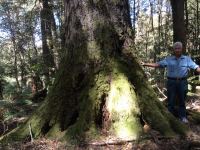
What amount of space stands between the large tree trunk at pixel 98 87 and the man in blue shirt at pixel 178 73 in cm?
124

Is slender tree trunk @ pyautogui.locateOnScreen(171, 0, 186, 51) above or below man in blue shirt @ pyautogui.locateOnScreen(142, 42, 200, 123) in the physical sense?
above

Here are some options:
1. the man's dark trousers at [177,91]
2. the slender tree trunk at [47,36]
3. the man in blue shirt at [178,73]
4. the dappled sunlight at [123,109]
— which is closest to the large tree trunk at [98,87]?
the dappled sunlight at [123,109]

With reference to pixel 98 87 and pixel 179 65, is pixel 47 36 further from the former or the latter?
pixel 98 87

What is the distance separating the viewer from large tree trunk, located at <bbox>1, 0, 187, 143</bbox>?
5695 millimetres

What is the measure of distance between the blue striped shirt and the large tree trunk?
132cm

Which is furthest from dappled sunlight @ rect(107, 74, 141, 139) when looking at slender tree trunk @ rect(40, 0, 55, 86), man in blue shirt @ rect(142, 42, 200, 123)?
slender tree trunk @ rect(40, 0, 55, 86)

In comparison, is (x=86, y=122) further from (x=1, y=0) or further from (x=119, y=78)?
(x=1, y=0)

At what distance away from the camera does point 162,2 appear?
3981 centimetres

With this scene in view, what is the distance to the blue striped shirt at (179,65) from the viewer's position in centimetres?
721

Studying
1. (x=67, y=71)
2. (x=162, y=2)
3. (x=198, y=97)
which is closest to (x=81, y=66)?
(x=67, y=71)

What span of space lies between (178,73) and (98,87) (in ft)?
7.38

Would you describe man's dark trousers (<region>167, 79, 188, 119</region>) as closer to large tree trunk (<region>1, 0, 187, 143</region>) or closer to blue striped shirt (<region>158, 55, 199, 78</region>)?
blue striped shirt (<region>158, 55, 199, 78</region>)

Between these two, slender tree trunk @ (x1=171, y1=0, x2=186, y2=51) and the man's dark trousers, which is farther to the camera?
slender tree trunk @ (x1=171, y1=0, x2=186, y2=51)

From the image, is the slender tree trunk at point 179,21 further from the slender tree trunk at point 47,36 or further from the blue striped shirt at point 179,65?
the slender tree trunk at point 47,36
